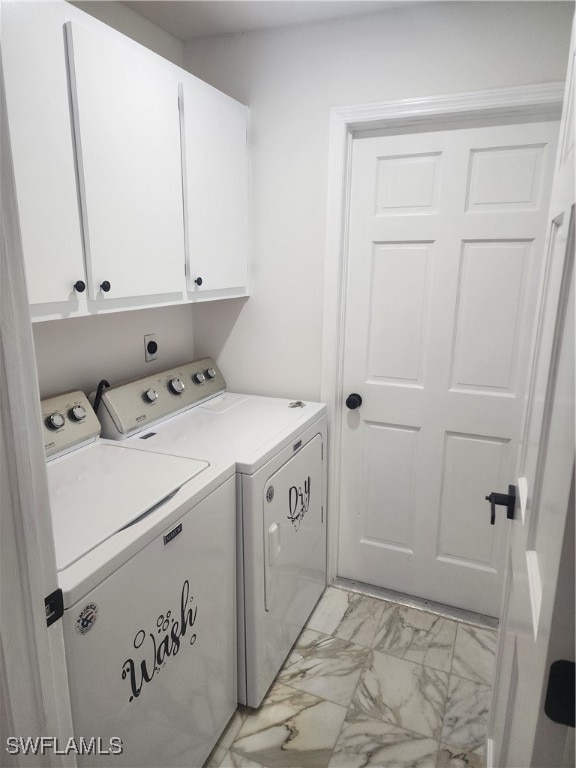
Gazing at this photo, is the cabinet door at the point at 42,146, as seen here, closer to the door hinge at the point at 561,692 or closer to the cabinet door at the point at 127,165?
the cabinet door at the point at 127,165

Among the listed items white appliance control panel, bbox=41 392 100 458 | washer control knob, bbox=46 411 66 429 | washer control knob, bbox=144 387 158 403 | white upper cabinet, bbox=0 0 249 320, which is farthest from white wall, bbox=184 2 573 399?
washer control knob, bbox=46 411 66 429

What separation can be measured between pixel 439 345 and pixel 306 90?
119cm

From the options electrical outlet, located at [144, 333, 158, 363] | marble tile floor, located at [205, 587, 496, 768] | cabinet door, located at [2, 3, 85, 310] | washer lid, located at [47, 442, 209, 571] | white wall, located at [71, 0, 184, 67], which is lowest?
marble tile floor, located at [205, 587, 496, 768]

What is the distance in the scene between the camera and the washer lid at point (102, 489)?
3.71 feet

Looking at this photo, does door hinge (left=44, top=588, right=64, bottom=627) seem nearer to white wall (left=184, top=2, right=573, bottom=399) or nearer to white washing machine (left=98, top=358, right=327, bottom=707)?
white washing machine (left=98, top=358, right=327, bottom=707)

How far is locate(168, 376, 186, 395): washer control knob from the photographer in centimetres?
206

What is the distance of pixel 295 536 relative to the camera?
195 cm

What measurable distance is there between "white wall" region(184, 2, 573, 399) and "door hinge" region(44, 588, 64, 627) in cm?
155

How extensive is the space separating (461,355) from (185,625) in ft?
4.80

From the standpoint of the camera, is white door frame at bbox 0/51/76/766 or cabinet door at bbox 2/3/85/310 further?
cabinet door at bbox 2/3/85/310

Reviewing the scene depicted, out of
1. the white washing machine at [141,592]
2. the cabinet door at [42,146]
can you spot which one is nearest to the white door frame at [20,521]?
the white washing machine at [141,592]

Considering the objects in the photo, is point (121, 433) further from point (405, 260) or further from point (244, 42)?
point (244, 42)

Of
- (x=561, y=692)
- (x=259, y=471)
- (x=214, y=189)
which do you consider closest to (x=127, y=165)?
(x=214, y=189)

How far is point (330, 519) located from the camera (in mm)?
2395
